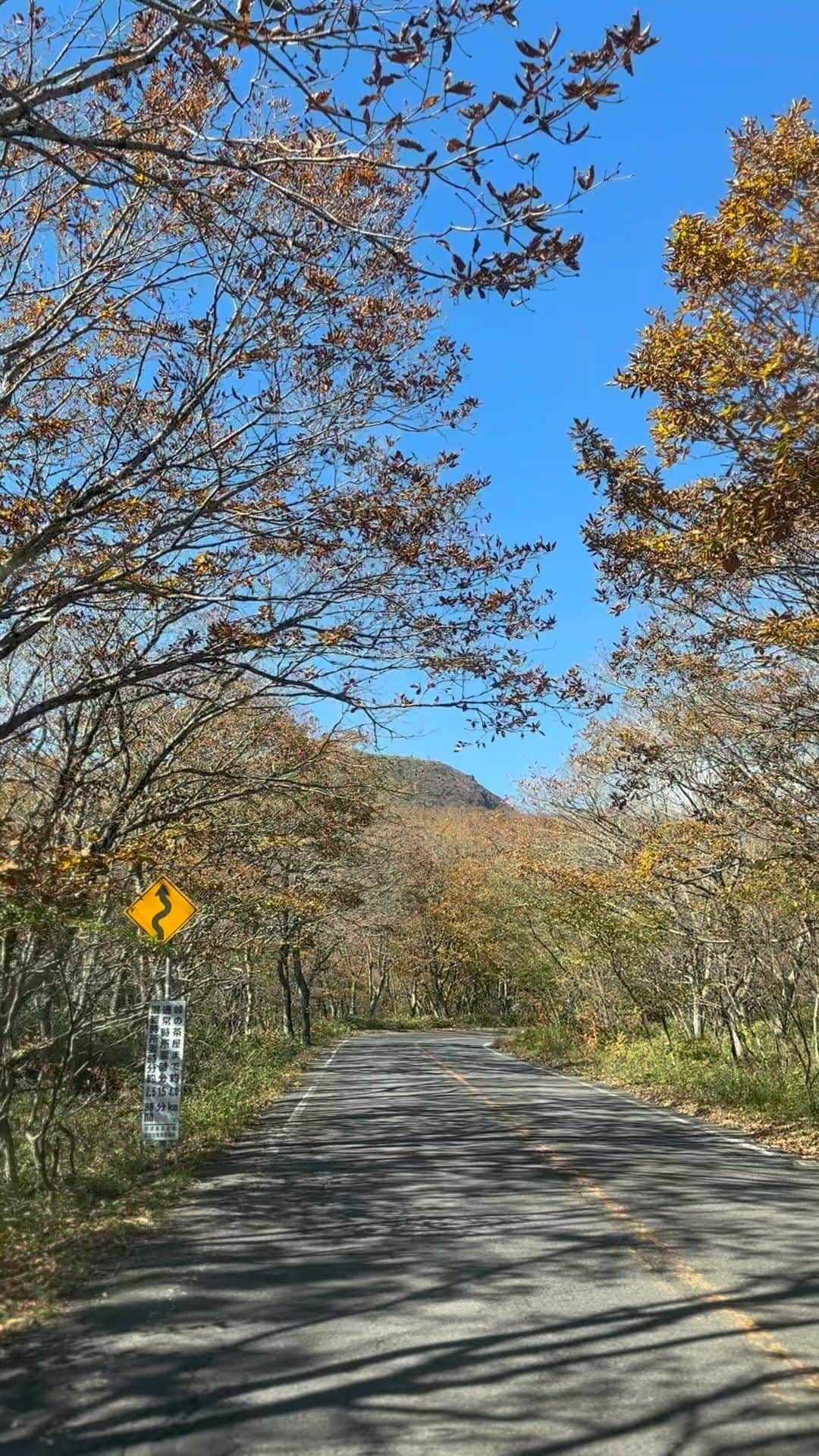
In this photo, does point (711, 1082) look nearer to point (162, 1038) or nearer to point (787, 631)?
point (162, 1038)

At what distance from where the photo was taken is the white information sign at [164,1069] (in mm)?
11047

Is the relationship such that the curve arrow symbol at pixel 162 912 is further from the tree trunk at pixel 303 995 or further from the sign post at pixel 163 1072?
the tree trunk at pixel 303 995

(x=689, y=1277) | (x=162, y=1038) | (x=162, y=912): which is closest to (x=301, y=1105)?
(x=162, y=1038)

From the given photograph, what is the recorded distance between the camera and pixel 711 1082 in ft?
60.6

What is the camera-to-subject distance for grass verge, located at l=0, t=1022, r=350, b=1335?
6723mm

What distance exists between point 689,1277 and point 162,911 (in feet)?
20.7

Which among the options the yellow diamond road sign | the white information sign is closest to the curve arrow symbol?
the yellow diamond road sign

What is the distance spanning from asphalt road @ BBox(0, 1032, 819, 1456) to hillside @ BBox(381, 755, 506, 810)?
29.7 ft

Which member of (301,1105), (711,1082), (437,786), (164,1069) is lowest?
(711,1082)

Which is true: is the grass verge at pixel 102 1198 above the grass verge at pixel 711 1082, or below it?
above

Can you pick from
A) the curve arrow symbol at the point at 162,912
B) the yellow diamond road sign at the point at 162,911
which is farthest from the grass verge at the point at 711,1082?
the curve arrow symbol at the point at 162,912

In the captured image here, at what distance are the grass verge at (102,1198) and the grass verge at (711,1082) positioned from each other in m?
6.71

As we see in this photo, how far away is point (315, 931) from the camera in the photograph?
3331 cm

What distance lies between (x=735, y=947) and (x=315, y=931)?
1612 centimetres
